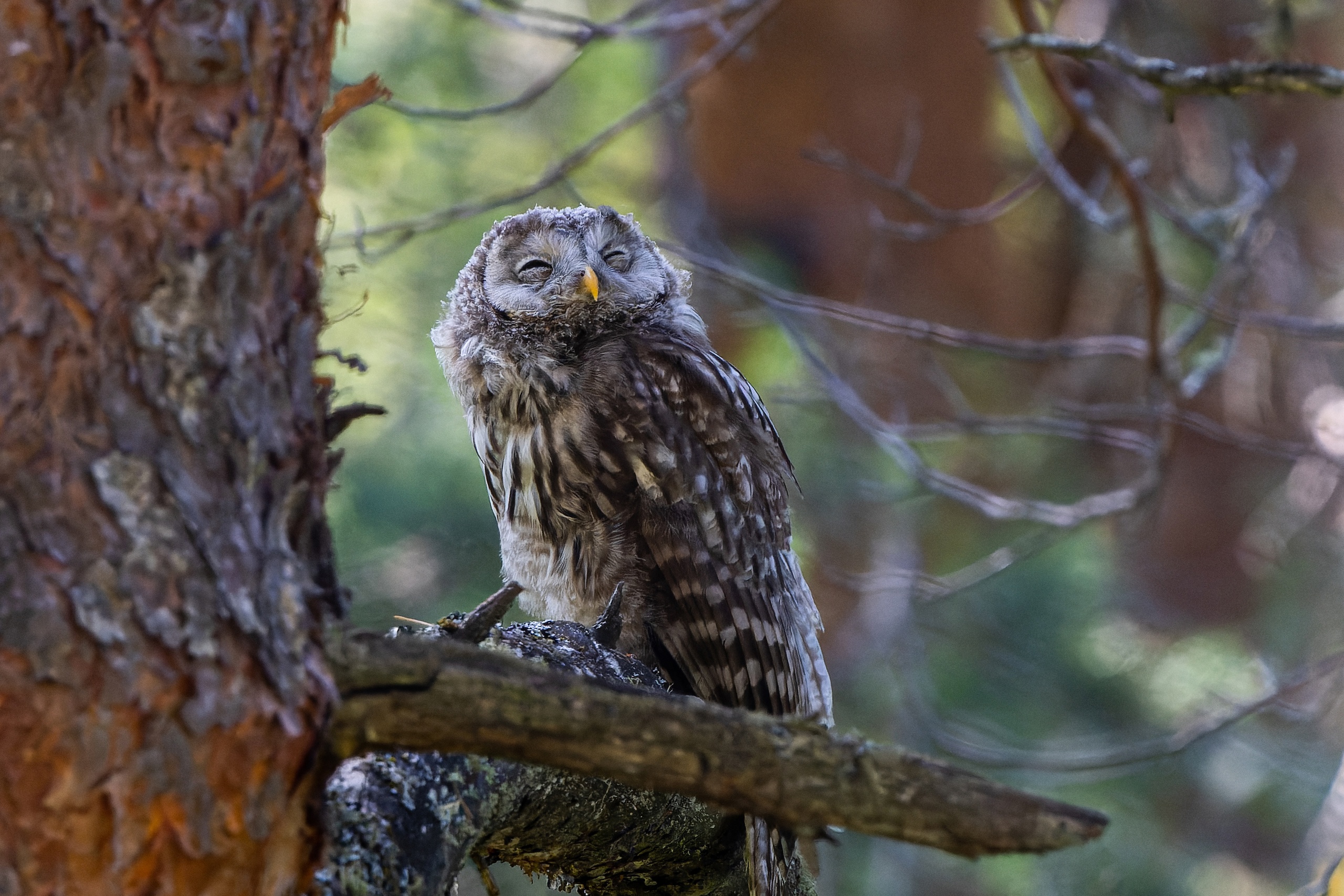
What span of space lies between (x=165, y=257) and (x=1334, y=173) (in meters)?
9.33

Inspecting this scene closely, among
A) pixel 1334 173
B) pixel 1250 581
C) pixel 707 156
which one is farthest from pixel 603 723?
pixel 1334 173

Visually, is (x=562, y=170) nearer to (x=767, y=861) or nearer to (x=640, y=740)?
(x=767, y=861)

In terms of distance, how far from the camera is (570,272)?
121 inches

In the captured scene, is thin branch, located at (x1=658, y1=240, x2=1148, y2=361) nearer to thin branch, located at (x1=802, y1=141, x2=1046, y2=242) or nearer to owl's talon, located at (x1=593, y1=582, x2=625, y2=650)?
thin branch, located at (x1=802, y1=141, x2=1046, y2=242)

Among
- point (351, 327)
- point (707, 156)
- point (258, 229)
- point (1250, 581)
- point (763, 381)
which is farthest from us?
point (1250, 581)

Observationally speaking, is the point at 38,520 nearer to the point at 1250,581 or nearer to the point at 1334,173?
the point at 1250,581

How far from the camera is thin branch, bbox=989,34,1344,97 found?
91.0 inches

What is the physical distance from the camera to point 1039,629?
6.80 metres

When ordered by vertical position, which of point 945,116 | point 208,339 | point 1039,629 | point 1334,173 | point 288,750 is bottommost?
point 288,750

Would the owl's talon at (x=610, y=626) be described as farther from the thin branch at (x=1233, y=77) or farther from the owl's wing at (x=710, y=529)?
the thin branch at (x=1233, y=77)

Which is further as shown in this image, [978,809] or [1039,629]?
[1039,629]

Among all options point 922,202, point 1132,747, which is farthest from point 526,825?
point 1132,747

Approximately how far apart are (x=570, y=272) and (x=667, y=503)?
28.0 inches

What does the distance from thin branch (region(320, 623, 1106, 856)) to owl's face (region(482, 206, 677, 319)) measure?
1.93 m
